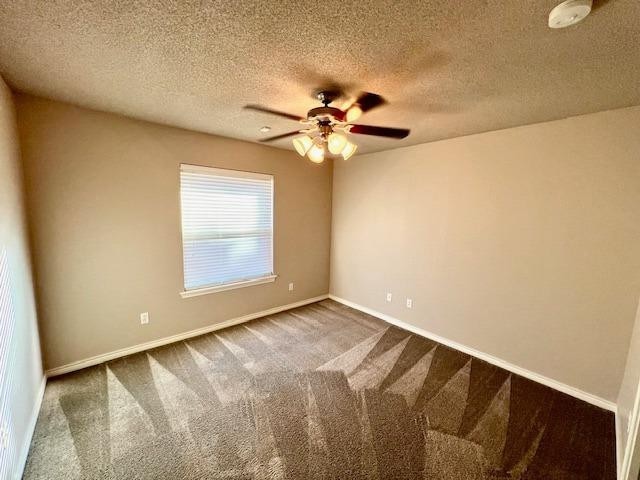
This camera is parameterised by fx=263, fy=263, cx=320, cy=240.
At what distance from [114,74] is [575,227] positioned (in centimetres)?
363

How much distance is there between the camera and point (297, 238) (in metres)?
3.96

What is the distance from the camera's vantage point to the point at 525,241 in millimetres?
2482

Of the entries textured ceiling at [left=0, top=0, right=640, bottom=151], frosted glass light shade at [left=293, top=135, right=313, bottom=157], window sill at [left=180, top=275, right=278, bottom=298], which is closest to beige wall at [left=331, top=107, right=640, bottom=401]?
textured ceiling at [left=0, top=0, right=640, bottom=151]

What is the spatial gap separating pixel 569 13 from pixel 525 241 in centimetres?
195

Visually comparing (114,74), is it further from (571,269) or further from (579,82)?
(571,269)

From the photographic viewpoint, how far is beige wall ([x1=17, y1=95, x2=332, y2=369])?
7.16ft

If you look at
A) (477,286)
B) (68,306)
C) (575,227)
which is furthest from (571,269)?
(68,306)

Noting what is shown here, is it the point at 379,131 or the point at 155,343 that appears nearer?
the point at 379,131

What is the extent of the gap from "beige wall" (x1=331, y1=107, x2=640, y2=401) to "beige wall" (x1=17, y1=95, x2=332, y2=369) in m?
2.21

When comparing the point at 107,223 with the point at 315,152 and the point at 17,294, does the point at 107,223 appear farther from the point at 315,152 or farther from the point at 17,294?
the point at 315,152

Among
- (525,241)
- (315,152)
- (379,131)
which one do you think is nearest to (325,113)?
(315,152)

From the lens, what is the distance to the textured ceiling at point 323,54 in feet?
3.68

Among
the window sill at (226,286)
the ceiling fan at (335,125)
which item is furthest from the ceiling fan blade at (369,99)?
the window sill at (226,286)

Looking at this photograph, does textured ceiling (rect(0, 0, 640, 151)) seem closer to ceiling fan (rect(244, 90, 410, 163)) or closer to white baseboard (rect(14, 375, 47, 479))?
ceiling fan (rect(244, 90, 410, 163))
